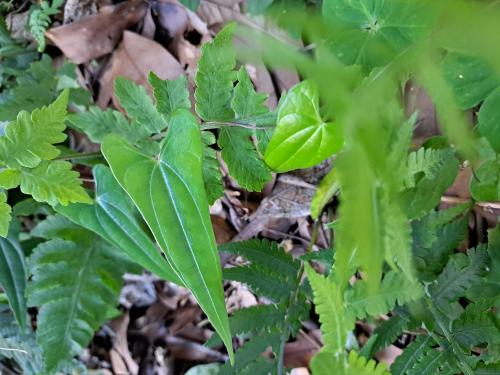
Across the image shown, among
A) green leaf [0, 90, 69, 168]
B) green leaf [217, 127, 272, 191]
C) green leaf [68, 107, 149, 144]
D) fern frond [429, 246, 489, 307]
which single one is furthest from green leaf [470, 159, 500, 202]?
green leaf [0, 90, 69, 168]

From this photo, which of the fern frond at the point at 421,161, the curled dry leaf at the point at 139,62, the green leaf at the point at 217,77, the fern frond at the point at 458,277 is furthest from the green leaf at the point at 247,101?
the curled dry leaf at the point at 139,62

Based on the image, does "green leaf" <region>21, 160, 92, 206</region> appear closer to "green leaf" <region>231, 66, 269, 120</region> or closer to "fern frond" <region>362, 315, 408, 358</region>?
"green leaf" <region>231, 66, 269, 120</region>

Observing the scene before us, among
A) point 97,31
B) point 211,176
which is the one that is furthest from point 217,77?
point 97,31

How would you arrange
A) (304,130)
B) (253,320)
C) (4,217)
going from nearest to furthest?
(304,130), (4,217), (253,320)

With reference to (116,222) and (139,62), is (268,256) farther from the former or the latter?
(139,62)

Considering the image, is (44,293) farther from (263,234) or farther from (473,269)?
(473,269)

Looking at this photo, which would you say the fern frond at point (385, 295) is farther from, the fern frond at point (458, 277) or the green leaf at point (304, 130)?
the green leaf at point (304, 130)

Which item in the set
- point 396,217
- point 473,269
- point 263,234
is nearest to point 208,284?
point 396,217
